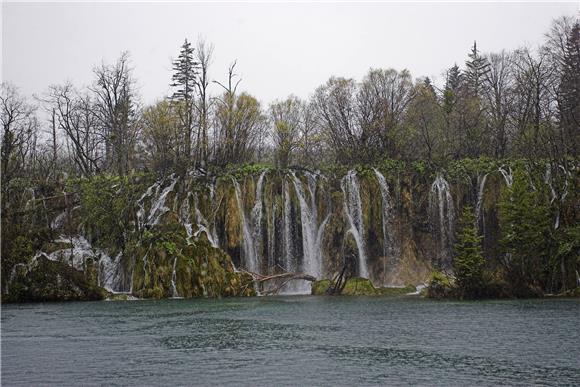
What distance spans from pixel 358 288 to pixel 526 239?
991 cm

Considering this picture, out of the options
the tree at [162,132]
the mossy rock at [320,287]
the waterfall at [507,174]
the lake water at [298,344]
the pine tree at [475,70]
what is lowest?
the lake water at [298,344]

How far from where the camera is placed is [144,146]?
2451 inches

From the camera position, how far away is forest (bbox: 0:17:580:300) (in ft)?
116

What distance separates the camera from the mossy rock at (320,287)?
37.2 m

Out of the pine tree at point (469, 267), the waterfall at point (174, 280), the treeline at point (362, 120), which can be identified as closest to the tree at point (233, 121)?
the treeline at point (362, 120)

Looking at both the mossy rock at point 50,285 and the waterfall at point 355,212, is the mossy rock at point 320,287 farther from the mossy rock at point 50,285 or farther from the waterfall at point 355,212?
the mossy rock at point 50,285

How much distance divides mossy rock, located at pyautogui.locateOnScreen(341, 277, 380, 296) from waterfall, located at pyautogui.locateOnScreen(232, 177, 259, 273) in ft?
22.9

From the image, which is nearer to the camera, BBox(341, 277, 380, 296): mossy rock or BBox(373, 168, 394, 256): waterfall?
BBox(341, 277, 380, 296): mossy rock

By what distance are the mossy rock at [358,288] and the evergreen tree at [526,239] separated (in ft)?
25.6

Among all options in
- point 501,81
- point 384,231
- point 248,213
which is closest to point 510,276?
point 384,231

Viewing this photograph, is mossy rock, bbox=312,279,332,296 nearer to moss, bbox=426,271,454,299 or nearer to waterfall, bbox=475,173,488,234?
moss, bbox=426,271,454,299

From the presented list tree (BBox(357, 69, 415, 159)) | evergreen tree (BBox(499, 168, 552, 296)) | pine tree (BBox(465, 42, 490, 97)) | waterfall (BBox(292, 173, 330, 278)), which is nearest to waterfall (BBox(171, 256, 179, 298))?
waterfall (BBox(292, 173, 330, 278))

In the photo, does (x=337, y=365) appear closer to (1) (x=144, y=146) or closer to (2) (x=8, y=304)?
(2) (x=8, y=304)

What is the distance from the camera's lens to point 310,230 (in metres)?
42.6
